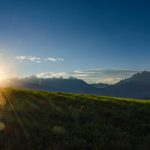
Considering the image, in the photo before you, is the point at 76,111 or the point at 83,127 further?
the point at 76,111

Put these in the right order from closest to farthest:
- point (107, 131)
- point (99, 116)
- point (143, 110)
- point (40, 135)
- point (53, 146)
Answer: point (53, 146)
point (40, 135)
point (107, 131)
point (99, 116)
point (143, 110)

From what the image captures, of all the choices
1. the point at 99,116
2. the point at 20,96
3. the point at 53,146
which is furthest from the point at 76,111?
the point at 53,146

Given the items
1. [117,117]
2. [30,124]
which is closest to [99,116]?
[117,117]

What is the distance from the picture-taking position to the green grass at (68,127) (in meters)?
13.1

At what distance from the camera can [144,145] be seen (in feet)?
45.8

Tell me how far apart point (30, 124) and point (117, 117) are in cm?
637

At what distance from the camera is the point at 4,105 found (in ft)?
65.1

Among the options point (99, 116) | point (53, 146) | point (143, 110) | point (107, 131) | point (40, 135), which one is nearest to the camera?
point (53, 146)

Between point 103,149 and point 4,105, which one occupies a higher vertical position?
point 4,105

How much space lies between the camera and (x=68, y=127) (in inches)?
620

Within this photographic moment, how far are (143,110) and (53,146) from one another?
41.3ft

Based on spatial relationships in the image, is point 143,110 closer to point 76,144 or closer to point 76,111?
point 76,111

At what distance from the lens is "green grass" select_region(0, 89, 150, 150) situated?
13.1 metres

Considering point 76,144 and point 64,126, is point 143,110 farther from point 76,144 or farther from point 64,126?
point 76,144
